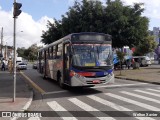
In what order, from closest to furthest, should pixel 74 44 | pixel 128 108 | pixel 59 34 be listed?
pixel 128 108 < pixel 74 44 < pixel 59 34

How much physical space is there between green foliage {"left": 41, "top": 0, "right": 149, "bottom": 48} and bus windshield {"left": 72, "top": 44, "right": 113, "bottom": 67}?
21.8m

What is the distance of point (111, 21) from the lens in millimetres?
39844

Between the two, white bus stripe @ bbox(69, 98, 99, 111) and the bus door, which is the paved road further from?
the bus door

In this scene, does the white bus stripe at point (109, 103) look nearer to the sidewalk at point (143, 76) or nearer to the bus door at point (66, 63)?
the bus door at point (66, 63)

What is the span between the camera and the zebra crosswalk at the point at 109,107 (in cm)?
1040

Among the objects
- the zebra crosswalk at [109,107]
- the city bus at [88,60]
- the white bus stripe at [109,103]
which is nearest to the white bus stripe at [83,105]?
the zebra crosswalk at [109,107]

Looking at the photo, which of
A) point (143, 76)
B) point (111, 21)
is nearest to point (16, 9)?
point (143, 76)

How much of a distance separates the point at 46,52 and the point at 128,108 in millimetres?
15923

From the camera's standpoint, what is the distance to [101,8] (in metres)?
40.2

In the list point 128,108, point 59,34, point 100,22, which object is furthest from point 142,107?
point 59,34

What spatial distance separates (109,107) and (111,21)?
28.6 metres

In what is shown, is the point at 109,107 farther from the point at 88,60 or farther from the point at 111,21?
the point at 111,21

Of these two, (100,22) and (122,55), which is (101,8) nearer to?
(100,22)

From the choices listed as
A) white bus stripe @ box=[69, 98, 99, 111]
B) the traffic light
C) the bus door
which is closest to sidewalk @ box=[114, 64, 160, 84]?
the bus door
